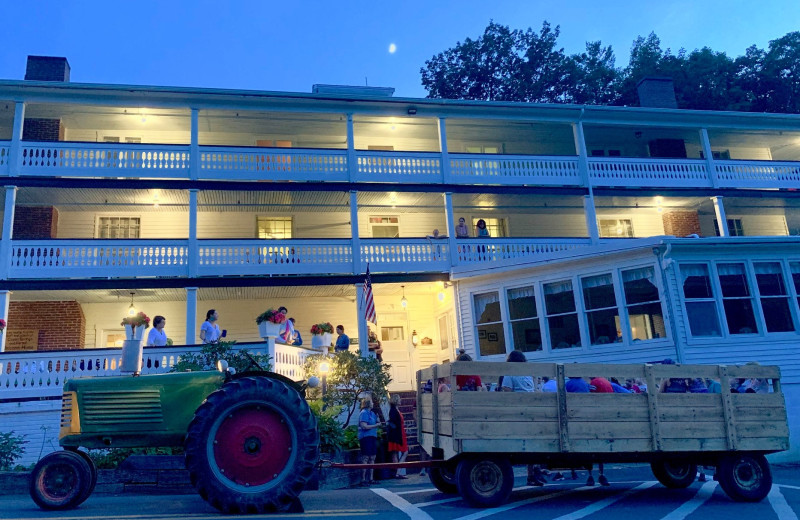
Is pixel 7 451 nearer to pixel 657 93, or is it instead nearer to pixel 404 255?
pixel 404 255

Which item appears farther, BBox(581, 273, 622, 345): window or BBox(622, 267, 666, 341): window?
BBox(581, 273, 622, 345): window

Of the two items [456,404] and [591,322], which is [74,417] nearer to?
[456,404]

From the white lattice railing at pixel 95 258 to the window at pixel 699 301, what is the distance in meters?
13.9

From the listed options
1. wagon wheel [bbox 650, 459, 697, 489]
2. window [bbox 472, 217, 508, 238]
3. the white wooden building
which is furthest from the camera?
window [bbox 472, 217, 508, 238]

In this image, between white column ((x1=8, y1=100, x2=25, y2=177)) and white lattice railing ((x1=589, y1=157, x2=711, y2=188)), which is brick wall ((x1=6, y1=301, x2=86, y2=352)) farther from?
white lattice railing ((x1=589, y1=157, x2=711, y2=188))

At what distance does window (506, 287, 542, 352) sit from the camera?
1717 centimetres

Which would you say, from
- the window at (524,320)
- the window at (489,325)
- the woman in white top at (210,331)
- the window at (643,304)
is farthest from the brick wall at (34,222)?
the window at (643,304)

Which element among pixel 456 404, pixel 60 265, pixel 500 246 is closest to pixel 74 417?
pixel 456 404

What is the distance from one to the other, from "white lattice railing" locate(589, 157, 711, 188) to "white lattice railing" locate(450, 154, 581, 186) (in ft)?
3.30

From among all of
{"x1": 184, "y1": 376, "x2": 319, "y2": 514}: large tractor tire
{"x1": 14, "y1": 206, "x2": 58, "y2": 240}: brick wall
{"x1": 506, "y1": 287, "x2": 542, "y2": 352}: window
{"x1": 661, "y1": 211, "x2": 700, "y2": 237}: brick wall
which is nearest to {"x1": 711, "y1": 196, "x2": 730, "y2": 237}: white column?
{"x1": 661, "y1": 211, "x2": 700, "y2": 237}: brick wall

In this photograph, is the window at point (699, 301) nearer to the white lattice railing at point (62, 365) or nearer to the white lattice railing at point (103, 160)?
the white lattice railing at point (62, 365)

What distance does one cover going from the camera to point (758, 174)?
2445 cm

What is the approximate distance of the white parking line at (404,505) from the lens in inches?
245

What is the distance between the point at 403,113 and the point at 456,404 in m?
16.5
